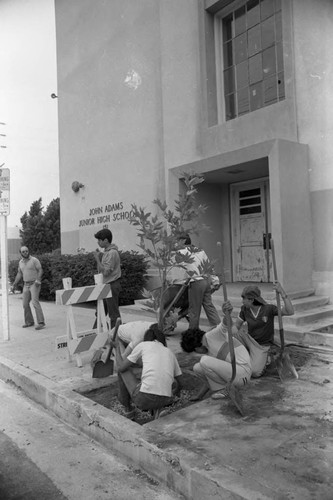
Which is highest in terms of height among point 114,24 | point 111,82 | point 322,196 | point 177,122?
point 114,24

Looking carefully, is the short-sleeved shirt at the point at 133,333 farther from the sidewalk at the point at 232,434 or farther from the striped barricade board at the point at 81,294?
the striped barricade board at the point at 81,294

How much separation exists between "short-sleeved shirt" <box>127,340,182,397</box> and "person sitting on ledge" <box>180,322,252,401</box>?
13.6 inches

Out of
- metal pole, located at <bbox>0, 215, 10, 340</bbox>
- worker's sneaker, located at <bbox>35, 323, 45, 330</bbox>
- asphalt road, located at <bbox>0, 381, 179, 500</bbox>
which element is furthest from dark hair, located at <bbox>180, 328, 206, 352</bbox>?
worker's sneaker, located at <bbox>35, 323, 45, 330</bbox>

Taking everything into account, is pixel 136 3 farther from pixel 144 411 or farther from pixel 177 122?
pixel 144 411

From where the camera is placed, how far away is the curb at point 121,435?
271 centimetres

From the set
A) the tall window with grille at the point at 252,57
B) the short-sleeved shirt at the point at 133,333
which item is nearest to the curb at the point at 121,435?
the short-sleeved shirt at the point at 133,333

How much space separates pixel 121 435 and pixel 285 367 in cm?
202

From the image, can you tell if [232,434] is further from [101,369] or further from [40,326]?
[40,326]

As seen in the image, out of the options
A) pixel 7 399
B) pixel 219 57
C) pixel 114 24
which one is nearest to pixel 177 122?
pixel 219 57

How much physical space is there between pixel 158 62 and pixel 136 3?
200 centimetres

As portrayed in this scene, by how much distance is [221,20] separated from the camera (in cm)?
909

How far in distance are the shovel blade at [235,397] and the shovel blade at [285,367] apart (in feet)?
3.02

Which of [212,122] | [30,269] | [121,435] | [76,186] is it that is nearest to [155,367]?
[121,435]

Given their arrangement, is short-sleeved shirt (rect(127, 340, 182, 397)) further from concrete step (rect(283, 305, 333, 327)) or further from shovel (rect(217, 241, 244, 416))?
concrete step (rect(283, 305, 333, 327))
